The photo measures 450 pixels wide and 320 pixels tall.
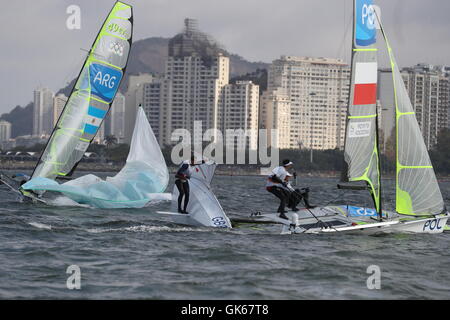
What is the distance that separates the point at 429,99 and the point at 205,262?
6397 inches

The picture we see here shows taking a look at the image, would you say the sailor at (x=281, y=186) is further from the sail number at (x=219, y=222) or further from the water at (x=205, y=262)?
the sail number at (x=219, y=222)

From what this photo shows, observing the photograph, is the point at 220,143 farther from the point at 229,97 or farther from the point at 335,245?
the point at 335,245

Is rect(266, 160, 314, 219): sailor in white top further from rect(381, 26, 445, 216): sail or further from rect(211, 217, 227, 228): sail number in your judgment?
rect(381, 26, 445, 216): sail

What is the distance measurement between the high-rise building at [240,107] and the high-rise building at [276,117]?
4492 millimetres

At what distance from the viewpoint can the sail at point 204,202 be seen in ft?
53.4

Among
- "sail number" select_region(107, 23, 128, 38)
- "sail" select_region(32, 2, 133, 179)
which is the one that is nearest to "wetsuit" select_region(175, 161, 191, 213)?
"sail" select_region(32, 2, 133, 179)

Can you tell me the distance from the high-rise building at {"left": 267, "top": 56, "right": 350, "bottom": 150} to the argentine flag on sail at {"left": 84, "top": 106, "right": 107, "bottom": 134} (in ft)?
508

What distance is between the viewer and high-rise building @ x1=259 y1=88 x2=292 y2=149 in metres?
176

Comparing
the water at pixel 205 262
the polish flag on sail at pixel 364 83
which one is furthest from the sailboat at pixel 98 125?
the polish flag on sail at pixel 364 83

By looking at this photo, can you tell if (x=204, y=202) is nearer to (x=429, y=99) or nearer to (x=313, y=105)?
(x=429, y=99)

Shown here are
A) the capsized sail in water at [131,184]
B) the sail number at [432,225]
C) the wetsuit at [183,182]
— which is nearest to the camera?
the sail number at [432,225]

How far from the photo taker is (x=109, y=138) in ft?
534

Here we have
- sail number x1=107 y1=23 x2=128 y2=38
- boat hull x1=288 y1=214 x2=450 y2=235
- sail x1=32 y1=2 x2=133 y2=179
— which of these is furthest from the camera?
sail number x1=107 y1=23 x2=128 y2=38

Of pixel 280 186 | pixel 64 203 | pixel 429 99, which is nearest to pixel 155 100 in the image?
pixel 429 99
